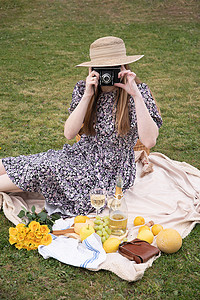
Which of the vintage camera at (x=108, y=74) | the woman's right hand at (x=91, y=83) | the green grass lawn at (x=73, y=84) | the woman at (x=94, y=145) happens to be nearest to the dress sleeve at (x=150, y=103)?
the woman at (x=94, y=145)

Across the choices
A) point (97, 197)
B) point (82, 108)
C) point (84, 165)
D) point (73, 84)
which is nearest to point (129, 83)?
point (82, 108)

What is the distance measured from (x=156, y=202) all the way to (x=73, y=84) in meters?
5.23

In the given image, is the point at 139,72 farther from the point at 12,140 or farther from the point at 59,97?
the point at 12,140

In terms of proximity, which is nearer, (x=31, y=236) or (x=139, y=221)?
(x=31, y=236)

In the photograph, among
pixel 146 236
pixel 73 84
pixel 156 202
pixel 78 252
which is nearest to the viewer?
pixel 78 252

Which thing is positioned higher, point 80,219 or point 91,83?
point 91,83

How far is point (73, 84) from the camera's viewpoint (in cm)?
820

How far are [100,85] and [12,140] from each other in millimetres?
2569

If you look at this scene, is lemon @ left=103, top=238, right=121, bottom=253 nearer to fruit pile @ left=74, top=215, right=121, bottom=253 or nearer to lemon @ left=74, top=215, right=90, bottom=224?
fruit pile @ left=74, top=215, right=121, bottom=253

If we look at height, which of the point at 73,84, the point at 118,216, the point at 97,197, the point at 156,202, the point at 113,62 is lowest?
the point at 73,84

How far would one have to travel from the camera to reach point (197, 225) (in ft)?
10.5

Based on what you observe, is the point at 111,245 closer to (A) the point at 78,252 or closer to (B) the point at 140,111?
(A) the point at 78,252

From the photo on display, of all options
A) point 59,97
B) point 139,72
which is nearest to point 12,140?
point 59,97

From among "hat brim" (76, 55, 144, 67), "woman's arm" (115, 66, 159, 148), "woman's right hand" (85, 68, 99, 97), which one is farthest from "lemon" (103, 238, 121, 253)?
"hat brim" (76, 55, 144, 67)
